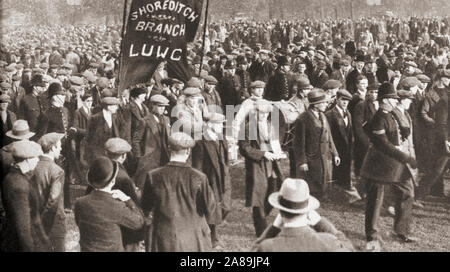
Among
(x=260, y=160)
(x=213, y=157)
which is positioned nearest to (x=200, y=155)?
(x=213, y=157)

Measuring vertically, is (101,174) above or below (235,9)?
below

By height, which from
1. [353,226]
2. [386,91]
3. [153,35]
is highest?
[153,35]

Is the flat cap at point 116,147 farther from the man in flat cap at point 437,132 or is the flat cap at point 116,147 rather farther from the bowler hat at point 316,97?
the man in flat cap at point 437,132

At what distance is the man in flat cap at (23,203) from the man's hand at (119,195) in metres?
0.73

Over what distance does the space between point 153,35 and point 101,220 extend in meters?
2.97

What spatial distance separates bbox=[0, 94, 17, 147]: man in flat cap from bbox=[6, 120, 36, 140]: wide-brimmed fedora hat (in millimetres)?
136

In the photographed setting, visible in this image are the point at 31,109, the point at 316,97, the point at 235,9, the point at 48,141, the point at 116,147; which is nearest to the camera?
the point at 116,147

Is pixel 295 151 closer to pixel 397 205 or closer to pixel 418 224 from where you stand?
pixel 397 205

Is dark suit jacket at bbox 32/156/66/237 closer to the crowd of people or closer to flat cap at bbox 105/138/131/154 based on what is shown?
the crowd of people

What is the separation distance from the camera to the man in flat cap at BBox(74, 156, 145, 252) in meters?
4.20

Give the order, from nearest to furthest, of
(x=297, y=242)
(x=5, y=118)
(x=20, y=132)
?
(x=297, y=242) → (x=20, y=132) → (x=5, y=118)

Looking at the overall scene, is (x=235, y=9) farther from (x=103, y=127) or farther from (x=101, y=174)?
(x=101, y=174)

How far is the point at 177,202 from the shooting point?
462cm
